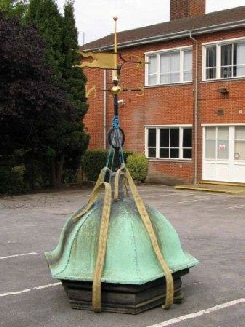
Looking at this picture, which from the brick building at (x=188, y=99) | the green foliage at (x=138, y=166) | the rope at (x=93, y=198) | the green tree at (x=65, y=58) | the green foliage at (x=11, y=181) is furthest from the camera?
the green foliage at (x=138, y=166)

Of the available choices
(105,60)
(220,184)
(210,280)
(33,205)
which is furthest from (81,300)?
(220,184)

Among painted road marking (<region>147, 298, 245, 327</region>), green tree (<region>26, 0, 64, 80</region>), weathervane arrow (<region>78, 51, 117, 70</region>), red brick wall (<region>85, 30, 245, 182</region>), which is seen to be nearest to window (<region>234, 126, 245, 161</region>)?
red brick wall (<region>85, 30, 245, 182</region>)

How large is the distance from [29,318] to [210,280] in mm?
3001

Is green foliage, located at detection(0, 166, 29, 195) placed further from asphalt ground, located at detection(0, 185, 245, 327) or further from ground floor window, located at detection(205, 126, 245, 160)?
ground floor window, located at detection(205, 126, 245, 160)

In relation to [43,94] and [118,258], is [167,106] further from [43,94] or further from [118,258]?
[118,258]

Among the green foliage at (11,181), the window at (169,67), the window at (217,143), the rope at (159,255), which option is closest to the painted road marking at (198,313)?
the rope at (159,255)

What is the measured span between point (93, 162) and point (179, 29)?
7.40 meters

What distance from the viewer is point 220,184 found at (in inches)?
954

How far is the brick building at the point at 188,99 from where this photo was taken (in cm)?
2386

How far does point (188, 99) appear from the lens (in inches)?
1005

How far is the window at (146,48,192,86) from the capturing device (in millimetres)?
25744

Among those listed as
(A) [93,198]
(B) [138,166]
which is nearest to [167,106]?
(B) [138,166]

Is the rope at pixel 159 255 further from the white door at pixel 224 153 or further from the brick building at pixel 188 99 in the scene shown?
the white door at pixel 224 153

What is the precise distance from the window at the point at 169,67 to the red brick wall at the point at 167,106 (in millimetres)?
295
